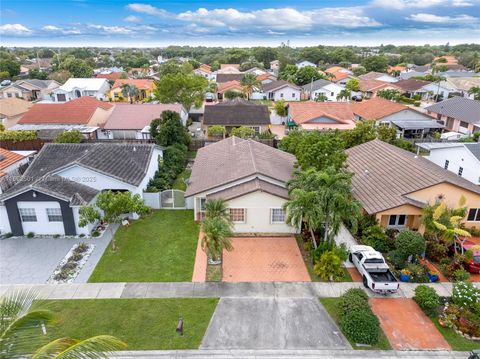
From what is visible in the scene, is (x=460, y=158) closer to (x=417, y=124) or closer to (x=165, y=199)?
(x=417, y=124)

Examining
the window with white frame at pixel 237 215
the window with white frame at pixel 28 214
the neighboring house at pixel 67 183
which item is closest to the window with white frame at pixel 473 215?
the window with white frame at pixel 237 215

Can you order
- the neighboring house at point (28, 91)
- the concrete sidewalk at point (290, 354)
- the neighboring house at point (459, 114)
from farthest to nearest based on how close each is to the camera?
1. the neighboring house at point (28, 91)
2. the neighboring house at point (459, 114)
3. the concrete sidewalk at point (290, 354)

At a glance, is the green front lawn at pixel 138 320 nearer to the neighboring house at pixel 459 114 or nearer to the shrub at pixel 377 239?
the shrub at pixel 377 239

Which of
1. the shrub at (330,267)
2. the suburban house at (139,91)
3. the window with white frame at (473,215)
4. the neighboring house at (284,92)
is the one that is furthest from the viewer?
the neighboring house at (284,92)

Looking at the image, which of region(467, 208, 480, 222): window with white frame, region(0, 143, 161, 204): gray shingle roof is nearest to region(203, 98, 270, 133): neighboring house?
region(0, 143, 161, 204): gray shingle roof

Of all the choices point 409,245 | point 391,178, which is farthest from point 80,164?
point 391,178

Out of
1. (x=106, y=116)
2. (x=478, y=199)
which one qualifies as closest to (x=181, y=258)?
(x=478, y=199)

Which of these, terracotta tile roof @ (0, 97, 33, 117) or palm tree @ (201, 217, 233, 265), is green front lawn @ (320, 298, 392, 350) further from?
terracotta tile roof @ (0, 97, 33, 117)
